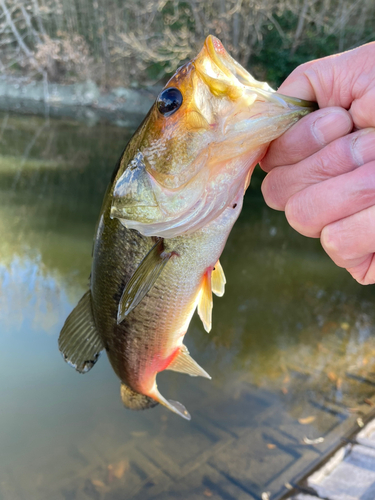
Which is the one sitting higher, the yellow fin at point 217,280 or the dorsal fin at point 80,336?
the yellow fin at point 217,280

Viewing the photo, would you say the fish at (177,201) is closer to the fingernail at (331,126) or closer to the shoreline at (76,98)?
the fingernail at (331,126)

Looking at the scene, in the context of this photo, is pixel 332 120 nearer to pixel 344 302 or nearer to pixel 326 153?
pixel 326 153

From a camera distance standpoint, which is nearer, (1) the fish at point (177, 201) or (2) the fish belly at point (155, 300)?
(1) the fish at point (177, 201)

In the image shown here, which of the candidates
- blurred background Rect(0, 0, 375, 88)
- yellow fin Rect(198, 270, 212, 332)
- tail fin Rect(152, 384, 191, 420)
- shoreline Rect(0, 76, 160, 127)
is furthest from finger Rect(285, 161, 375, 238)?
shoreline Rect(0, 76, 160, 127)

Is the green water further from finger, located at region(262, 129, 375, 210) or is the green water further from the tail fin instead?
finger, located at region(262, 129, 375, 210)

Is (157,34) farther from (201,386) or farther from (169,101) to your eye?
(169,101)

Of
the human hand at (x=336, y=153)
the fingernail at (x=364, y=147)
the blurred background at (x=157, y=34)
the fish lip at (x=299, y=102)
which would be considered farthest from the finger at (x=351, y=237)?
the blurred background at (x=157, y=34)
